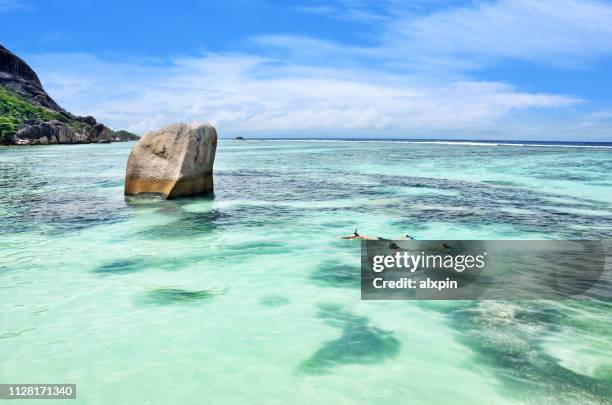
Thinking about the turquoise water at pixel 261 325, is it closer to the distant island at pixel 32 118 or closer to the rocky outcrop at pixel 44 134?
the rocky outcrop at pixel 44 134

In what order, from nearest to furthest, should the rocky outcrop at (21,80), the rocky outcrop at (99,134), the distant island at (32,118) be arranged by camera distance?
the distant island at (32,118) < the rocky outcrop at (99,134) < the rocky outcrop at (21,80)

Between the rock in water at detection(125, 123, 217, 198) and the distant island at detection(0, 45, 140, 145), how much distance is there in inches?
2819

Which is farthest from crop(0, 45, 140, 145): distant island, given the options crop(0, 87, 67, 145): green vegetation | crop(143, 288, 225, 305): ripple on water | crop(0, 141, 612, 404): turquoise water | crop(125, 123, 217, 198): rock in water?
crop(143, 288, 225, 305): ripple on water

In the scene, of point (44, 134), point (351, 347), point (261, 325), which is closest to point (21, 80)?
point (44, 134)

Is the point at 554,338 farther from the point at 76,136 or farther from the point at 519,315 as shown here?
the point at 76,136

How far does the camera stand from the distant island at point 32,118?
253ft

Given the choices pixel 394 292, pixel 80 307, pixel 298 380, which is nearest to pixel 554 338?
pixel 394 292

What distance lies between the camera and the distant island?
7709 centimetres

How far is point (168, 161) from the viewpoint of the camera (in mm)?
14539

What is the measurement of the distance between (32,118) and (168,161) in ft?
327

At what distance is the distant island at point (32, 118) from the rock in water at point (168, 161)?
7159cm

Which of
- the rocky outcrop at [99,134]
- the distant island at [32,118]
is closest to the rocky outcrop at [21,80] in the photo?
the distant island at [32,118]

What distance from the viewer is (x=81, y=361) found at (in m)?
4.57

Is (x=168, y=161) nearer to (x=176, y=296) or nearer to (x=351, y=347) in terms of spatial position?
(x=176, y=296)
